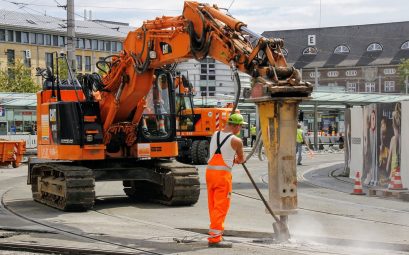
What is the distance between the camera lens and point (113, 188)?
20.4 metres

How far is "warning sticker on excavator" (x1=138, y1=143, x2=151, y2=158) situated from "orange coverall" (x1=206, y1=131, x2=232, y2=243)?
18.4 feet

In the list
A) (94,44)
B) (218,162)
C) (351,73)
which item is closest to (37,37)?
(94,44)

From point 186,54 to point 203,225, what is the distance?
10.1ft

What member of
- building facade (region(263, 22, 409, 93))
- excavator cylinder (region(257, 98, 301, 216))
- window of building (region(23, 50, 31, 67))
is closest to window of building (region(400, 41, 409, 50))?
building facade (region(263, 22, 409, 93))

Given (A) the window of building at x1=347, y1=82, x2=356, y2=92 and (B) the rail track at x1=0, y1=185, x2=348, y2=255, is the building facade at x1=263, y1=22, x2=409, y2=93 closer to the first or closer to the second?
(A) the window of building at x1=347, y1=82, x2=356, y2=92

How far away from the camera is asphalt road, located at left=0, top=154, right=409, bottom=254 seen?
402 inches

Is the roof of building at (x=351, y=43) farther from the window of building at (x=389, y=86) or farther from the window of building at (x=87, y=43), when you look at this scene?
the window of building at (x=87, y=43)

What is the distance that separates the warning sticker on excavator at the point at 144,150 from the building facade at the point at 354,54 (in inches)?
3764

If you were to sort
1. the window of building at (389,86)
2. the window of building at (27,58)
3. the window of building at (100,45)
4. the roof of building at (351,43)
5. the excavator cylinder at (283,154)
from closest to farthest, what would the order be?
the excavator cylinder at (283,154)
the window of building at (27,58)
the window of building at (100,45)
the window of building at (389,86)
the roof of building at (351,43)

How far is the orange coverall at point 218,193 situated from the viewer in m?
10.1

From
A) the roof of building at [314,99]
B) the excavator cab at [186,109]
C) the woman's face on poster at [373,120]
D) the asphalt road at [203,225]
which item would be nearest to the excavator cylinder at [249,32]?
the asphalt road at [203,225]

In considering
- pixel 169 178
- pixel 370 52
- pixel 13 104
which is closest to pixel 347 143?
pixel 169 178

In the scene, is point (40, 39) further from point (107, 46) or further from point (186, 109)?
point (186, 109)

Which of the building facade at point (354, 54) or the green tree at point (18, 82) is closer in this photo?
the green tree at point (18, 82)
